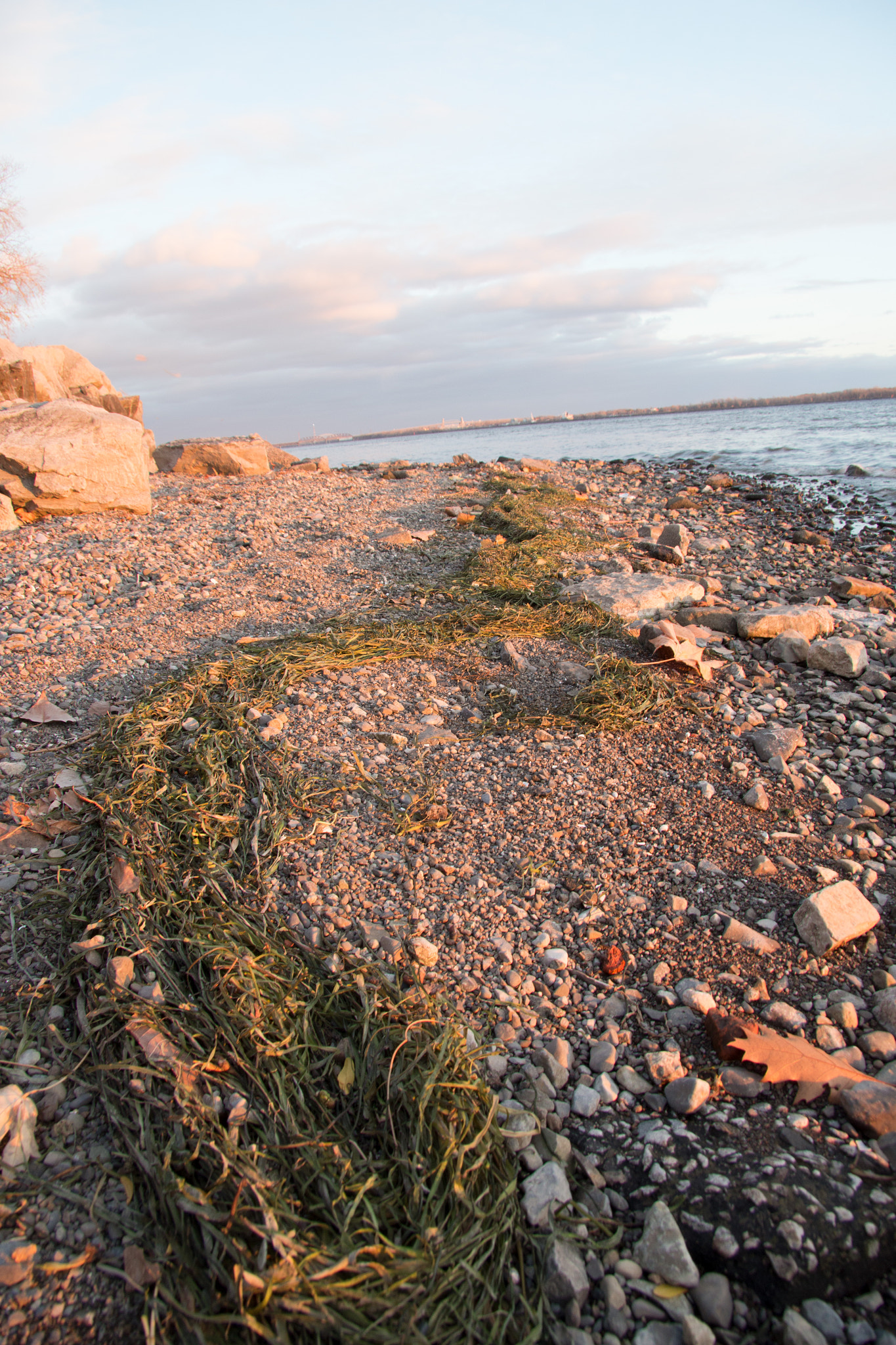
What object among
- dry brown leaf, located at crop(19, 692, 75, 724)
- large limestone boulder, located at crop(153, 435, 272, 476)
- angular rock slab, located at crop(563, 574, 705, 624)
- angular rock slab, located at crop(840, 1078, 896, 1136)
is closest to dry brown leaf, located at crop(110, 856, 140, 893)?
dry brown leaf, located at crop(19, 692, 75, 724)

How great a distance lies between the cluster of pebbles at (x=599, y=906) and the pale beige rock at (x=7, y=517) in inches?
79.3

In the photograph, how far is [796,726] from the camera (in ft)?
11.1

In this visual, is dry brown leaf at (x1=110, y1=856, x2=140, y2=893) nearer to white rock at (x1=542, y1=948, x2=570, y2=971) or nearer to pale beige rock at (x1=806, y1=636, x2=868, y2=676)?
white rock at (x1=542, y1=948, x2=570, y2=971)

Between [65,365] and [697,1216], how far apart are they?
17175mm

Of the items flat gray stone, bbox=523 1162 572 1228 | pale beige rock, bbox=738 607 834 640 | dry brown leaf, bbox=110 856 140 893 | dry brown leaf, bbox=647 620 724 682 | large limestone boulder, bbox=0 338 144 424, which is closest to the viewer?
flat gray stone, bbox=523 1162 572 1228

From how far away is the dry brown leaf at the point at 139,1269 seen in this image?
126 cm

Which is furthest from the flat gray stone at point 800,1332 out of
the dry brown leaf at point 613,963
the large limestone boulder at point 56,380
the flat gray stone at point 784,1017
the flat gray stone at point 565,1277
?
the large limestone boulder at point 56,380

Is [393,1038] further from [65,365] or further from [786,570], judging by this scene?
[65,365]

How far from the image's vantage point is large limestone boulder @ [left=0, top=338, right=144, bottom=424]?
1076cm

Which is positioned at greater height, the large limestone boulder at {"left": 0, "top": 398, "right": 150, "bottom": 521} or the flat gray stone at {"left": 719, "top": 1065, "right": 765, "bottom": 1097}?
the large limestone boulder at {"left": 0, "top": 398, "right": 150, "bottom": 521}

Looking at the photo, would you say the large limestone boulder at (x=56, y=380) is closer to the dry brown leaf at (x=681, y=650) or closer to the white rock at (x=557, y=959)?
the dry brown leaf at (x=681, y=650)

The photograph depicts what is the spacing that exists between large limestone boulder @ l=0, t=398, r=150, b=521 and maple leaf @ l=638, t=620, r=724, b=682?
618 cm

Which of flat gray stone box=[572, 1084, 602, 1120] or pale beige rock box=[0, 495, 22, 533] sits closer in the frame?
flat gray stone box=[572, 1084, 602, 1120]

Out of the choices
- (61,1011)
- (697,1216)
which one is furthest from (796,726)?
(61,1011)
